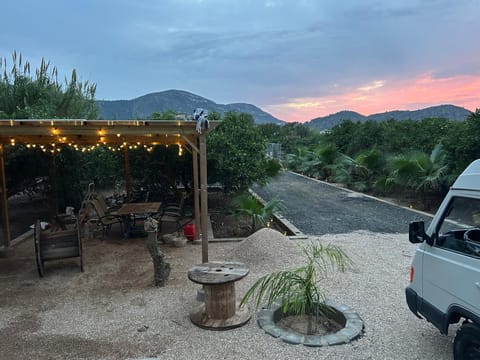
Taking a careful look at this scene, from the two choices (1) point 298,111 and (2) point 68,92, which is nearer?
(2) point 68,92

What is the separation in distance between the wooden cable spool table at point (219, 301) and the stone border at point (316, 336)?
220 millimetres

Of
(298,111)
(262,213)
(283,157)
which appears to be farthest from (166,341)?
(298,111)

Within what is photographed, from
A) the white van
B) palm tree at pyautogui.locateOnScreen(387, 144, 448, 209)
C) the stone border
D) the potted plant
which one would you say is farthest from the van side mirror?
palm tree at pyautogui.locateOnScreen(387, 144, 448, 209)

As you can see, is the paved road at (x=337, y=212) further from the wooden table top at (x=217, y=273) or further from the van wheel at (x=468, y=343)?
the van wheel at (x=468, y=343)

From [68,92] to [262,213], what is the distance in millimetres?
8787

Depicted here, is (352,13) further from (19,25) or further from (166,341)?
(19,25)

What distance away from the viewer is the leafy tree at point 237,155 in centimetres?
881

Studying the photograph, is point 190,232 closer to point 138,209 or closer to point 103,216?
point 138,209

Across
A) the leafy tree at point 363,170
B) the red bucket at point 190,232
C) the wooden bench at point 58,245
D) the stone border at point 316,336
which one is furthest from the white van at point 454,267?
the leafy tree at point 363,170

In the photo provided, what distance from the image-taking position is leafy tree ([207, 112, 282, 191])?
8812mm

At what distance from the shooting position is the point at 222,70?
1856 cm

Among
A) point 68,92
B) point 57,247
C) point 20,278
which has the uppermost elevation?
point 68,92

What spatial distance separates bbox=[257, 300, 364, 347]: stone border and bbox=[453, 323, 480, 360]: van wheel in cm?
93

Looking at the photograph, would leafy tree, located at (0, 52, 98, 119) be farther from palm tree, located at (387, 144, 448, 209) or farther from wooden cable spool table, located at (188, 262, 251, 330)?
palm tree, located at (387, 144, 448, 209)
